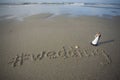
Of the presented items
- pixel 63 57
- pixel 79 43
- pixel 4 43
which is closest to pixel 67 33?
pixel 79 43

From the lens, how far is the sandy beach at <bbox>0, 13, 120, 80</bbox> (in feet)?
13.8

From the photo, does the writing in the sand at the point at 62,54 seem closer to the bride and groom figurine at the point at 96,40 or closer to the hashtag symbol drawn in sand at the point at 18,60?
the hashtag symbol drawn in sand at the point at 18,60

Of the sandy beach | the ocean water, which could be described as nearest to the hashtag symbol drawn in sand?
the sandy beach

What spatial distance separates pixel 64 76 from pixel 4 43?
A: 3.31 metres

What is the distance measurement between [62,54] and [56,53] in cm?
25

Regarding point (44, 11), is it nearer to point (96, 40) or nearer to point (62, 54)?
point (96, 40)

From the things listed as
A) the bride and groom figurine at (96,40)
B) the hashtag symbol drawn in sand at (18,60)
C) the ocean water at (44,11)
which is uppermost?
the ocean water at (44,11)

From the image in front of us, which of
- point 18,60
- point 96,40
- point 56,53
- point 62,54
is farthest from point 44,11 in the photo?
point 18,60

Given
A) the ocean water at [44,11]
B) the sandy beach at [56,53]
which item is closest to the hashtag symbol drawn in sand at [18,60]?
the sandy beach at [56,53]

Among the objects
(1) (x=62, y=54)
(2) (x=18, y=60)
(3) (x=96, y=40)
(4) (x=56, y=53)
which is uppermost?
(3) (x=96, y=40)

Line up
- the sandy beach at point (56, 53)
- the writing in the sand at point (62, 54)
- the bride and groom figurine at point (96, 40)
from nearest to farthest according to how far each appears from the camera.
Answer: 1. the sandy beach at point (56, 53)
2. the writing in the sand at point (62, 54)
3. the bride and groom figurine at point (96, 40)

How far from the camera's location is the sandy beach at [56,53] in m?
4.19

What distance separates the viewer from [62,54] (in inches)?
205

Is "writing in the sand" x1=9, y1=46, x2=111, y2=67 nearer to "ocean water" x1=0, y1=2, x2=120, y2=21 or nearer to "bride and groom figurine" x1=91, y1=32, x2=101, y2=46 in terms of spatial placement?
"bride and groom figurine" x1=91, y1=32, x2=101, y2=46
